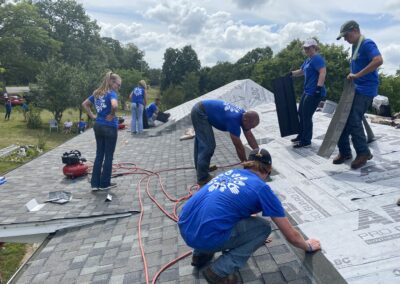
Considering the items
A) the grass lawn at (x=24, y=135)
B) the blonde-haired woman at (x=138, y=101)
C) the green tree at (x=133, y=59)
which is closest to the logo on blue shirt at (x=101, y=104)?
the blonde-haired woman at (x=138, y=101)

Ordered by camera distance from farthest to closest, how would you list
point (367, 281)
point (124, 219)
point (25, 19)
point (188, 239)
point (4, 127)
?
1. point (25, 19)
2. point (4, 127)
3. point (124, 219)
4. point (188, 239)
5. point (367, 281)

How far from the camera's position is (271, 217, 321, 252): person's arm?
2273mm

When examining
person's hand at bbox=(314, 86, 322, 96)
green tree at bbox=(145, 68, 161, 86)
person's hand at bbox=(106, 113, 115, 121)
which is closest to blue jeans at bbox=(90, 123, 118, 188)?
person's hand at bbox=(106, 113, 115, 121)

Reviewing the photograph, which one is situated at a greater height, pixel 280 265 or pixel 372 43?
pixel 372 43

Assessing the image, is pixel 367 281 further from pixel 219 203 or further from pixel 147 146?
pixel 147 146

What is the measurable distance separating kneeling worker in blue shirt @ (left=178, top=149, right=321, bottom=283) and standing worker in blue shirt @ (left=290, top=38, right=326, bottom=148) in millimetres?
3231

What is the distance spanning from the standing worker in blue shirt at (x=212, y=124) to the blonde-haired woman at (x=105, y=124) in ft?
3.81

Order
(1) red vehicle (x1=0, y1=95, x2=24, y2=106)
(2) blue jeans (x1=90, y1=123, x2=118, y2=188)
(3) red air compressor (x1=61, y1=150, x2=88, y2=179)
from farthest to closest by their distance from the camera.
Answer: (1) red vehicle (x1=0, y1=95, x2=24, y2=106), (3) red air compressor (x1=61, y1=150, x2=88, y2=179), (2) blue jeans (x1=90, y1=123, x2=118, y2=188)

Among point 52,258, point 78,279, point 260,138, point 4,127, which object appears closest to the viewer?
point 78,279

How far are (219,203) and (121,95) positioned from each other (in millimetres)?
34837

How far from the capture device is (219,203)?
91.7 inches

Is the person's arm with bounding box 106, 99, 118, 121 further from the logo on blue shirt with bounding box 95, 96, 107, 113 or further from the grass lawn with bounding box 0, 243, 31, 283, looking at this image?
the grass lawn with bounding box 0, 243, 31, 283

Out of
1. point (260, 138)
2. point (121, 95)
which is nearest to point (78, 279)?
point (260, 138)

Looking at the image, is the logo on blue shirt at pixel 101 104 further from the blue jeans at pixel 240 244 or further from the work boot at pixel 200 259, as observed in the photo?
the blue jeans at pixel 240 244
